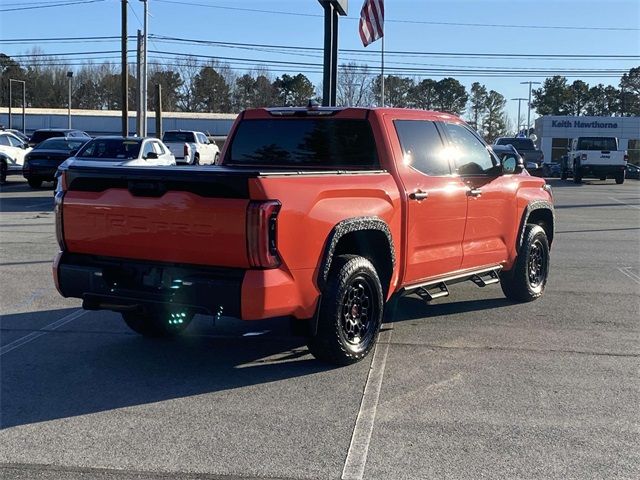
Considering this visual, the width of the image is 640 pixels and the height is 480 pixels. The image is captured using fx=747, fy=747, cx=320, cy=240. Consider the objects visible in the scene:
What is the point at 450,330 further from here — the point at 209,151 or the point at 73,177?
the point at 209,151

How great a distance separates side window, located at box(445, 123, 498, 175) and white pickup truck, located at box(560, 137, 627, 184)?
30.0m

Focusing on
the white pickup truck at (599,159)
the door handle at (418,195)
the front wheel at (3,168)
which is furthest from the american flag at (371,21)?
the white pickup truck at (599,159)

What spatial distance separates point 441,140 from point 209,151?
27811 mm

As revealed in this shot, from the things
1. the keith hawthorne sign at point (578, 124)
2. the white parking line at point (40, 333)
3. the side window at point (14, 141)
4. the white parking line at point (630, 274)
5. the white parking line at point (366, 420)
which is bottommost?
the white parking line at point (366, 420)

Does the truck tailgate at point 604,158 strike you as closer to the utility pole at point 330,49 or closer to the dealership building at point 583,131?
the utility pole at point 330,49

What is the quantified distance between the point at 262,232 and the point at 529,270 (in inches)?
175

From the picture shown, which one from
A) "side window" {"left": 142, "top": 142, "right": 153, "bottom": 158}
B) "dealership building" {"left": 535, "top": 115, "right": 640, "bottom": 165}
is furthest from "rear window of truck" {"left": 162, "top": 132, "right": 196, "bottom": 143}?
"dealership building" {"left": 535, "top": 115, "right": 640, "bottom": 165}

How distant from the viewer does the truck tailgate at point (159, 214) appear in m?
4.97

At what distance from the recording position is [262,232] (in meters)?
4.90

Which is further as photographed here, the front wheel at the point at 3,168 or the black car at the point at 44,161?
the front wheel at the point at 3,168

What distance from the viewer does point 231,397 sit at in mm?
5176

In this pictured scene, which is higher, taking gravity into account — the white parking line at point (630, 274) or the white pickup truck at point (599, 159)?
the white pickup truck at point (599, 159)

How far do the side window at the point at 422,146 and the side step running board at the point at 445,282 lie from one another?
1.00 m

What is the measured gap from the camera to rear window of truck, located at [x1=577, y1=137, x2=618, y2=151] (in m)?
35.7
